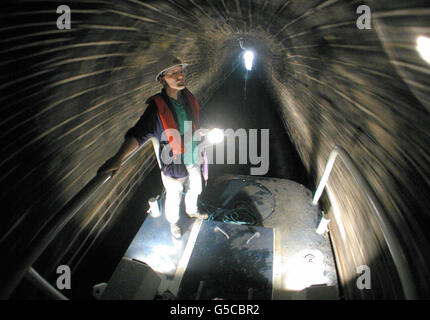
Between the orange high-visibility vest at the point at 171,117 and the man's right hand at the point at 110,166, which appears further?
the orange high-visibility vest at the point at 171,117

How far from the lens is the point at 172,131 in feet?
8.55

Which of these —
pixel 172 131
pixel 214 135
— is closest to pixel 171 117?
pixel 172 131

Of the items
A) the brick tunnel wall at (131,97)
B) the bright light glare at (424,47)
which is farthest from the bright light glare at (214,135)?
the bright light glare at (424,47)

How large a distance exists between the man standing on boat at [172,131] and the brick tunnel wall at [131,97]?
753 millimetres

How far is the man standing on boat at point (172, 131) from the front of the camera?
240 cm

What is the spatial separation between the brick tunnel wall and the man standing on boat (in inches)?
29.7

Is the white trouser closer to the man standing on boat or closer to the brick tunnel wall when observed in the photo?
the man standing on boat

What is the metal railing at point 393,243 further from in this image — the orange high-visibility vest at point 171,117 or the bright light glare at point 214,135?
the orange high-visibility vest at point 171,117

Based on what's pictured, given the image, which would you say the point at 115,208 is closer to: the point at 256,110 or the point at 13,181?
the point at 13,181

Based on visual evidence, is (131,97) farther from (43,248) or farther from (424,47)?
(424,47)

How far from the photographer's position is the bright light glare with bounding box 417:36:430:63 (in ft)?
4.12

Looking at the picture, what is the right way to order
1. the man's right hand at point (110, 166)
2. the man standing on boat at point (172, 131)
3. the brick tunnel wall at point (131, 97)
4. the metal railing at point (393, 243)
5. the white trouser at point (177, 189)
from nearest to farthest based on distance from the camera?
the metal railing at point (393, 243)
the brick tunnel wall at point (131, 97)
the man's right hand at point (110, 166)
the man standing on boat at point (172, 131)
the white trouser at point (177, 189)

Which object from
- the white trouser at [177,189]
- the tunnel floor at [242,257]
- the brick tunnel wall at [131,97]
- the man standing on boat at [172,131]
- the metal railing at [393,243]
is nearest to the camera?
the metal railing at [393,243]
